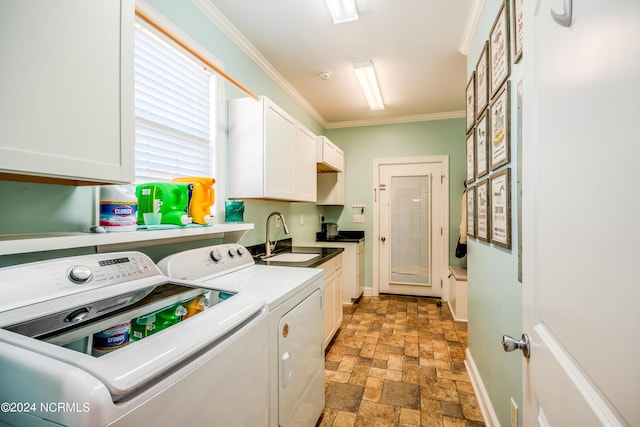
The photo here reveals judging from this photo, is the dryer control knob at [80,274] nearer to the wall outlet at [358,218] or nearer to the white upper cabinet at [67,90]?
the white upper cabinet at [67,90]

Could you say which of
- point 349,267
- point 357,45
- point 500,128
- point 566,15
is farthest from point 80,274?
point 349,267

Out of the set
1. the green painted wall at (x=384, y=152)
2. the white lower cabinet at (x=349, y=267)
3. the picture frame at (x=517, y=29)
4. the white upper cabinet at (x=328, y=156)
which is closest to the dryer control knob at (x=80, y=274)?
the picture frame at (x=517, y=29)

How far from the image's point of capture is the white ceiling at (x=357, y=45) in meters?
1.99

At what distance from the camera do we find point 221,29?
2.08m

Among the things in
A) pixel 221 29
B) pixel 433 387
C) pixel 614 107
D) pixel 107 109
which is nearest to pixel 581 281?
pixel 614 107

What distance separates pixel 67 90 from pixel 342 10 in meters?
1.69

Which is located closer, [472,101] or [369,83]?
[472,101]

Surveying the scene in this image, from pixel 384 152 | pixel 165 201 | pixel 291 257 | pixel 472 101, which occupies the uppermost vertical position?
pixel 384 152

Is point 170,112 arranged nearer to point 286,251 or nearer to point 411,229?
point 286,251

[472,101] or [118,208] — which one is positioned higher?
[472,101]

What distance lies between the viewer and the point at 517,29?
1259 millimetres

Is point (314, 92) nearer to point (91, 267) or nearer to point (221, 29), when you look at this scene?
point (221, 29)

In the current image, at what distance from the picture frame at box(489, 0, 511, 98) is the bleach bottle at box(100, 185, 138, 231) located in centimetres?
178

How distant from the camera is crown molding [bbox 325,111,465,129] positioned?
403cm
